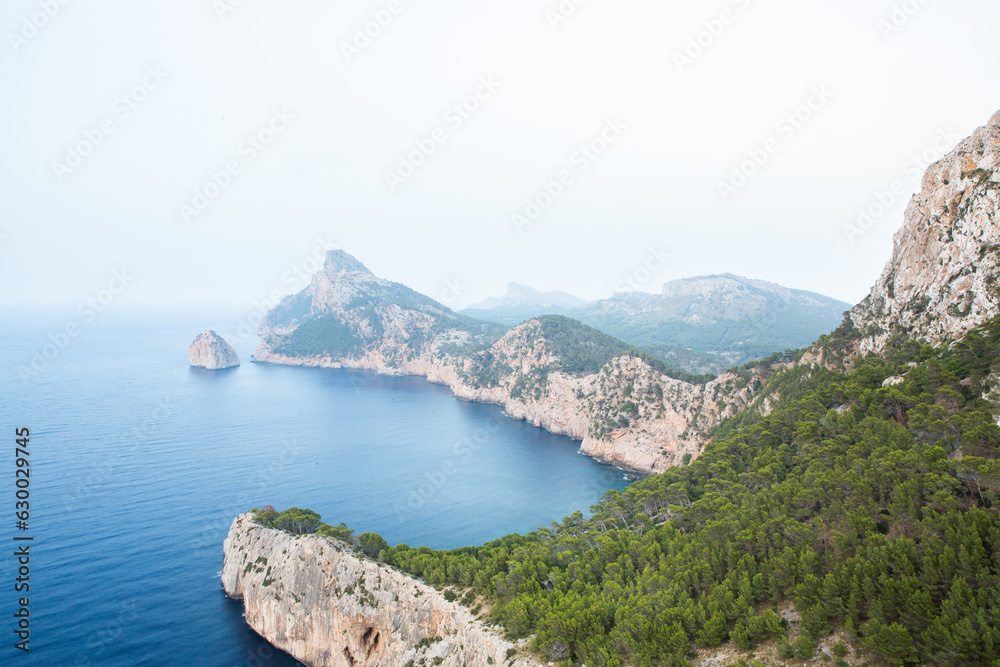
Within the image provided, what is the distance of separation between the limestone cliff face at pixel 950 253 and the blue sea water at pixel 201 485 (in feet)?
125

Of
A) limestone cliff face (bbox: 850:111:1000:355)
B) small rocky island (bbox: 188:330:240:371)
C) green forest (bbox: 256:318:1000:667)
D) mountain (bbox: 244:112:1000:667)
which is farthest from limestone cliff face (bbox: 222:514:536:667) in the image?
small rocky island (bbox: 188:330:240:371)

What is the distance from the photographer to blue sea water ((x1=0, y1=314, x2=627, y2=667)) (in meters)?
33.1

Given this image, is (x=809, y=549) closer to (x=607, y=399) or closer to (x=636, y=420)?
(x=636, y=420)

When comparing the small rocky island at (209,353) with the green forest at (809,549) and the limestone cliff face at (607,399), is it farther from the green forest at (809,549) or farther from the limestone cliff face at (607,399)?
the green forest at (809,549)

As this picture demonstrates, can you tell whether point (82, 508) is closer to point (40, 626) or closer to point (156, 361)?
point (40, 626)

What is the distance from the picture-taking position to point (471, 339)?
16175 cm

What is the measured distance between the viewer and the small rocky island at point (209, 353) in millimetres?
151250

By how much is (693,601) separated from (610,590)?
15.6 feet

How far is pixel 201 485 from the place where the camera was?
5684 cm

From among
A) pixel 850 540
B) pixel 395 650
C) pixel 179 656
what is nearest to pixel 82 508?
pixel 179 656

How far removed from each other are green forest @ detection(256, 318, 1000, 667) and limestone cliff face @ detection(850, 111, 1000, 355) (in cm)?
261

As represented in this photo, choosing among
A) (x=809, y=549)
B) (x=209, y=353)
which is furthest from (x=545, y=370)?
(x=209, y=353)

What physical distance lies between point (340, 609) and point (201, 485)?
3694 cm

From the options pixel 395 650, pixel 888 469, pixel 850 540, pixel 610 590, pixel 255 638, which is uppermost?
pixel 888 469
